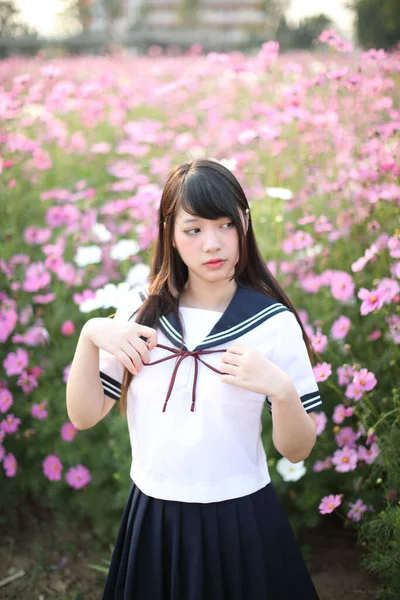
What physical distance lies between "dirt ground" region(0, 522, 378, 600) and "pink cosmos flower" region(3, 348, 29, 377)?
0.62 m

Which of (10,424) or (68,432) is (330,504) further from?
(10,424)

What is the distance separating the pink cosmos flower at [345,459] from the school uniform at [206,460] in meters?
0.45

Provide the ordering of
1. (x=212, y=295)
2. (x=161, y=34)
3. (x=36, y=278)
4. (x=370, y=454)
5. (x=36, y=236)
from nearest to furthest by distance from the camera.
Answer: (x=212, y=295) → (x=370, y=454) → (x=36, y=278) → (x=36, y=236) → (x=161, y=34)

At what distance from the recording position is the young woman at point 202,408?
3.84ft

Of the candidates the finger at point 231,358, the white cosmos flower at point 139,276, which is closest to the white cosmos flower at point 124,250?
the white cosmos flower at point 139,276

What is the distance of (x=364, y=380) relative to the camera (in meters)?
1.53

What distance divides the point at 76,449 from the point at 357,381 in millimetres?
1032

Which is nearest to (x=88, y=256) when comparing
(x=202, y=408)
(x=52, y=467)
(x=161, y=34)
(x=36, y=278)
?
(x=36, y=278)

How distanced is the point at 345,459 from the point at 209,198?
3.02 feet

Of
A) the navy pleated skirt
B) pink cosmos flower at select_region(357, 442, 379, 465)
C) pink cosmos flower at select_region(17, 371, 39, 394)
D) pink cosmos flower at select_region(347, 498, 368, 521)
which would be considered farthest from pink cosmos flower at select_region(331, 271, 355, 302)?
pink cosmos flower at select_region(17, 371, 39, 394)

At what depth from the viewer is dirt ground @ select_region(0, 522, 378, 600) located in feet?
6.03

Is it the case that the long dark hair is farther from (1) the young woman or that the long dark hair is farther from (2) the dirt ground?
(2) the dirt ground

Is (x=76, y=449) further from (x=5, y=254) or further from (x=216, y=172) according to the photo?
(x=216, y=172)

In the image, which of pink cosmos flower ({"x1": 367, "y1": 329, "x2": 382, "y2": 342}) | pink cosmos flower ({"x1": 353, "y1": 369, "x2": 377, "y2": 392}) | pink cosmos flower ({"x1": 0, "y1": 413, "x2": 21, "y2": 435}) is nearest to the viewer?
pink cosmos flower ({"x1": 353, "y1": 369, "x2": 377, "y2": 392})
